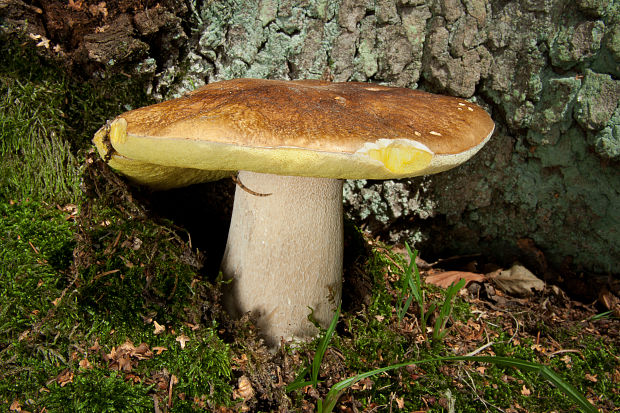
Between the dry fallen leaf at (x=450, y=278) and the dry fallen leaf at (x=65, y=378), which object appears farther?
the dry fallen leaf at (x=450, y=278)

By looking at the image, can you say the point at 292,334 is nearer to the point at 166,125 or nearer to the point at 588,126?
the point at 166,125

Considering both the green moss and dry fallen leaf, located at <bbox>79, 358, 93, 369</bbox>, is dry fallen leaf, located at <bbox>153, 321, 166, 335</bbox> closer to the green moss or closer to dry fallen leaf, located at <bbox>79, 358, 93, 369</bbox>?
dry fallen leaf, located at <bbox>79, 358, 93, 369</bbox>

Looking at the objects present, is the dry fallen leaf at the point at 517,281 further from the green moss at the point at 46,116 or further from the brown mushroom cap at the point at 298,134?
the green moss at the point at 46,116

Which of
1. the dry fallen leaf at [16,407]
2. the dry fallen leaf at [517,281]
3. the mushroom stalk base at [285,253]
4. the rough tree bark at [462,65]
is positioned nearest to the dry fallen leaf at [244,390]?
the mushroom stalk base at [285,253]

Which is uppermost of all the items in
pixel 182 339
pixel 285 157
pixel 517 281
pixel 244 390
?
pixel 285 157

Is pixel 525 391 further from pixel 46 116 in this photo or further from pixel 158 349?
pixel 46 116

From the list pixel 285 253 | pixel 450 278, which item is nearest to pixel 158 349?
pixel 285 253

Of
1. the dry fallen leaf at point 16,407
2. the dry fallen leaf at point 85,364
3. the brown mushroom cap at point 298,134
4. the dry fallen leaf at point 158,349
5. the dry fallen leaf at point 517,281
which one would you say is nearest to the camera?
the brown mushroom cap at point 298,134
